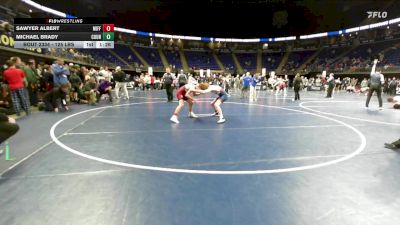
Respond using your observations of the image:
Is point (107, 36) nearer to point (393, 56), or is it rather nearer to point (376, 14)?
point (393, 56)

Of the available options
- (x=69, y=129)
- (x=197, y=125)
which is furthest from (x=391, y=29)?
(x=69, y=129)

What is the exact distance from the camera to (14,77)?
29.1ft

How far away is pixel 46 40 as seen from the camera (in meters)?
12.6

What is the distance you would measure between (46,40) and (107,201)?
12.1 metres

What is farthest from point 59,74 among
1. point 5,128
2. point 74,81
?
point 5,128

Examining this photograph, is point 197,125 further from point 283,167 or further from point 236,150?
point 283,167

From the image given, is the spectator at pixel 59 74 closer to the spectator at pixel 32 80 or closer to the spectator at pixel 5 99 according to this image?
the spectator at pixel 32 80

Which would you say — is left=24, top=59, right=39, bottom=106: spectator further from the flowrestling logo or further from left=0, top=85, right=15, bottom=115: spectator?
the flowrestling logo

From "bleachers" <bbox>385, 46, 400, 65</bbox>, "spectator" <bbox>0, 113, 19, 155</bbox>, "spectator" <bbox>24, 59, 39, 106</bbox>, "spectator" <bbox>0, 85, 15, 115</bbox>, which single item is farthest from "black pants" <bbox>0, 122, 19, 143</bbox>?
"bleachers" <bbox>385, 46, 400, 65</bbox>
